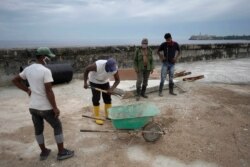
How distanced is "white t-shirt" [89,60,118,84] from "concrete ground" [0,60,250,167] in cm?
95

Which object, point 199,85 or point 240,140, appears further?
point 199,85

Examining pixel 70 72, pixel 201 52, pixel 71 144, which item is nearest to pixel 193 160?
pixel 71 144

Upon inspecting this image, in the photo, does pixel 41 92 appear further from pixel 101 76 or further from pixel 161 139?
pixel 161 139

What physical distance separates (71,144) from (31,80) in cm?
153

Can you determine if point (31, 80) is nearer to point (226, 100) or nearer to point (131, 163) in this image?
point (131, 163)

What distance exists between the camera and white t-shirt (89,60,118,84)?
4965mm

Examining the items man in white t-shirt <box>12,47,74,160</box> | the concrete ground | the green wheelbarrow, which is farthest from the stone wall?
man in white t-shirt <box>12,47,74,160</box>

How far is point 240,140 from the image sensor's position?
4504mm

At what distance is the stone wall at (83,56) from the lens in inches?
337

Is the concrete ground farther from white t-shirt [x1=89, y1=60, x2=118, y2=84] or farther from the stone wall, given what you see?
the stone wall

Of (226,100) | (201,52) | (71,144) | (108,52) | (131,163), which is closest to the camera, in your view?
(131,163)

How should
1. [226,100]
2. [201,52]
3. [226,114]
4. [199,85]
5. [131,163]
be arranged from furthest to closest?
1. [201,52]
2. [199,85]
3. [226,100]
4. [226,114]
5. [131,163]

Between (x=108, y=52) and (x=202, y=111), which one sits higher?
(x=108, y=52)

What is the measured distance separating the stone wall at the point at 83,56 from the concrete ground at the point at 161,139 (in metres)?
1.93
